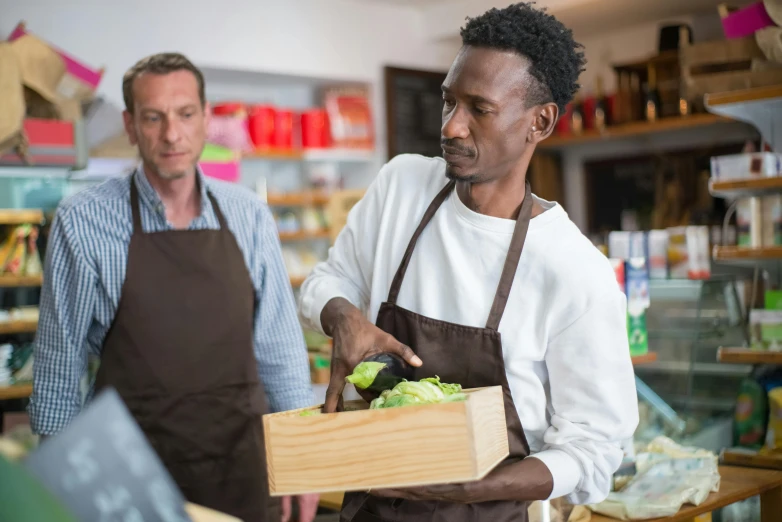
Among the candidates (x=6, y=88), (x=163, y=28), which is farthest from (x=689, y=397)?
(x=163, y=28)

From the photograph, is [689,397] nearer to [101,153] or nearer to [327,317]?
[327,317]

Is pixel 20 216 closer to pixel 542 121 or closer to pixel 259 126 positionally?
pixel 259 126

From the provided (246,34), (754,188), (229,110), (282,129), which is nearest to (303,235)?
(282,129)

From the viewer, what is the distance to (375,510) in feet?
5.42

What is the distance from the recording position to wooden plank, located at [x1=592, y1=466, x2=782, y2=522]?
8.43ft

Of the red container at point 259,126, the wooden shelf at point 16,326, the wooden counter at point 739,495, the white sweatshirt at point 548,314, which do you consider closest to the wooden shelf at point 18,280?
the wooden shelf at point 16,326

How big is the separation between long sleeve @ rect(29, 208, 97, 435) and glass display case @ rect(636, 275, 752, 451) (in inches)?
91.6

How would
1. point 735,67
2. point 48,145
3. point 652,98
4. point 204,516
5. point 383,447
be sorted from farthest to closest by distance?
point 652,98, point 48,145, point 735,67, point 383,447, point 204,516

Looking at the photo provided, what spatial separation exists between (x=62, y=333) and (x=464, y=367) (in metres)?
1.18

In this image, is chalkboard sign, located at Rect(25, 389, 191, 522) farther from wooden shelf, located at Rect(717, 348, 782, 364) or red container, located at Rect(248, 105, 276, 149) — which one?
red container, located at Rect(248, 105, 276, 149)

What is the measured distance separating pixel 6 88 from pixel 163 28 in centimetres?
270

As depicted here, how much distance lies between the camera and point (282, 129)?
731 cm

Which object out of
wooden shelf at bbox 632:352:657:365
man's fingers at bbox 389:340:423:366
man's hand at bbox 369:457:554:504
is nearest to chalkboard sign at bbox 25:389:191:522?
man's hand at bbox 369:457:554:504

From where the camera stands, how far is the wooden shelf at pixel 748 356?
3.30 meters
